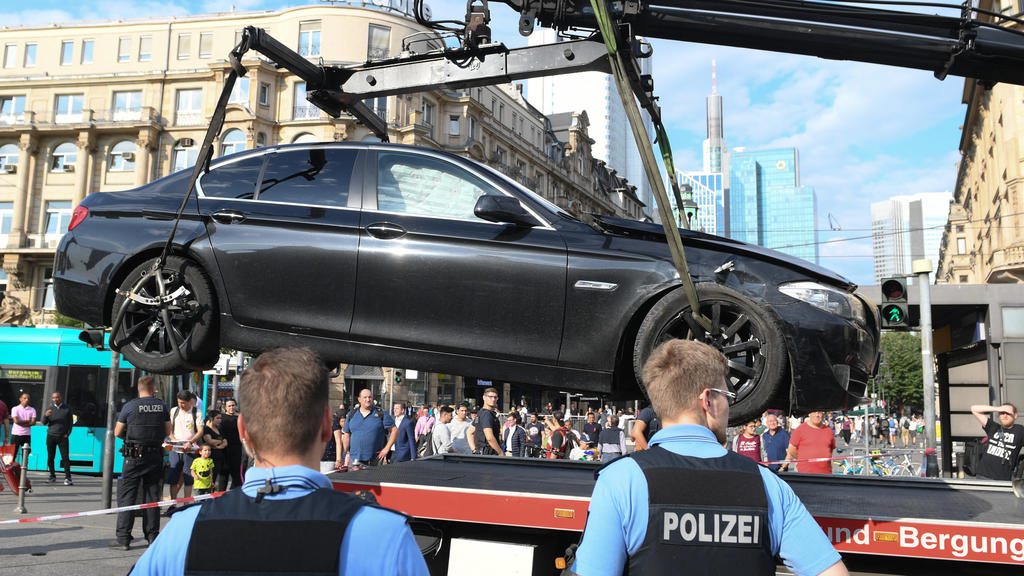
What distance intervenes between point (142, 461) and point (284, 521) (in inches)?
311

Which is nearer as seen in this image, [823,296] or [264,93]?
[823,296]

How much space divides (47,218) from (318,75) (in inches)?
1757

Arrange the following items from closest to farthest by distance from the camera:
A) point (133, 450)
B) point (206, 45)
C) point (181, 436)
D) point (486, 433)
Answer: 1. point (133, 450)
2. point (181, 436)
3. point (486, 433)
4. point (206, 45)

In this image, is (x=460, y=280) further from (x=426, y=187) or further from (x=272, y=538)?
(x=272, y=538)

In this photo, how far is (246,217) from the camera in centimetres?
462

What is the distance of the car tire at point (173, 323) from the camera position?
178 inches

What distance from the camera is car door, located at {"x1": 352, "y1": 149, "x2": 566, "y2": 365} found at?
4184 millimetres

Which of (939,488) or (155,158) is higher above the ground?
(155,158)

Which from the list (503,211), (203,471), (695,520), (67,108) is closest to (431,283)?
(503,211)

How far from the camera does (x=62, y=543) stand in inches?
339

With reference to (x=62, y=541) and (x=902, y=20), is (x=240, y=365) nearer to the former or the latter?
(x=62, y=541)

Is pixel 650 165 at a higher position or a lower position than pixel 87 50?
lower

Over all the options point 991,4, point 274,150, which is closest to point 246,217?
point 274,150

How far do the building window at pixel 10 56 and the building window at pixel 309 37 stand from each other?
1729 centimetres
